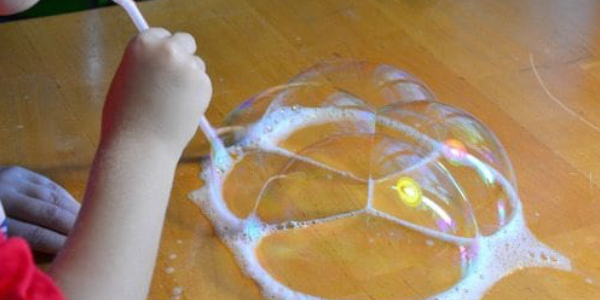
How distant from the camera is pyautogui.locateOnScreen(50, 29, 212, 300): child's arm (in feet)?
1.95

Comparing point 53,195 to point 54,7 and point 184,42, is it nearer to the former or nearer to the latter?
point 184,42

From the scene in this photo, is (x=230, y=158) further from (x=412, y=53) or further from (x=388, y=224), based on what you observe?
(x=412, y=53)

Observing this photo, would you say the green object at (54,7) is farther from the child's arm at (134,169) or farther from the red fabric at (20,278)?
the red fabric at (20,278)

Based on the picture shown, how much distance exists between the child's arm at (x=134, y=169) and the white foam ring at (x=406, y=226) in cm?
17

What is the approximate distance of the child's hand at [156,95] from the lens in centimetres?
64

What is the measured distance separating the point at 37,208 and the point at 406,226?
32cm

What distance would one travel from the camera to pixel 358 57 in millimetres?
1101

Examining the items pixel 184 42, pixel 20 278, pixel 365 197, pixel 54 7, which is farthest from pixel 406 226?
pixel 54 7

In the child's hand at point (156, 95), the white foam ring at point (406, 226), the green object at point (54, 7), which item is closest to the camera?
the child's hand at point (156, 95)

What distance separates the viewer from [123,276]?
602mm

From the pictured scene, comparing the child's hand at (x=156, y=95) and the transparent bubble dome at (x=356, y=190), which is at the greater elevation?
the child's hand at (x=156, y=95)

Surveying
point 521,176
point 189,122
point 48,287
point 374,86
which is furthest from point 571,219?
point 48,287

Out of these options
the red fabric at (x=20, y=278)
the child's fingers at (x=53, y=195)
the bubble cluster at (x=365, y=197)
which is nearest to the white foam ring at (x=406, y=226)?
the bubble cluster at (x=365, y=197)

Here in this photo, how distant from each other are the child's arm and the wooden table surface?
6.2 inches
